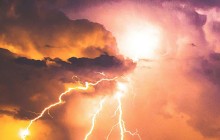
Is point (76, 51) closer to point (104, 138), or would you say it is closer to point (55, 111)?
point (55, 111)

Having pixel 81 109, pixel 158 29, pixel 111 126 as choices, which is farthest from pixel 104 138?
pixel 158 29

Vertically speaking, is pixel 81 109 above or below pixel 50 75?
below

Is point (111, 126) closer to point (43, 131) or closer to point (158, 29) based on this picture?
point (43, 131)

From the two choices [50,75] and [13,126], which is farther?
[50,75]

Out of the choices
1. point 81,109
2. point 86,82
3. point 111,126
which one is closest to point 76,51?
point 86,82

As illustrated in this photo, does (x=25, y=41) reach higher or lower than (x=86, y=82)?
higher

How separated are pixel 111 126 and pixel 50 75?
127 inches

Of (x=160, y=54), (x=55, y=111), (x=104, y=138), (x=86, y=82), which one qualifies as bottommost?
(x=104, y=138)

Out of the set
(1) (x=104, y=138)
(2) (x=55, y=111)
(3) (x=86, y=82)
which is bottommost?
(1) (x=104, y=138)

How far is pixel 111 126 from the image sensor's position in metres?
12.4

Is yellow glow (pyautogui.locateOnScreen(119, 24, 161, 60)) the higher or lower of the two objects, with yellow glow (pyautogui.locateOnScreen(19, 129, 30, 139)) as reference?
higher

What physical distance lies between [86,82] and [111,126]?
6.48ft

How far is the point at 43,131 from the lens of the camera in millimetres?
12352

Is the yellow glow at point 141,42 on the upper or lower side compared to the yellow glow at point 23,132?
upper
